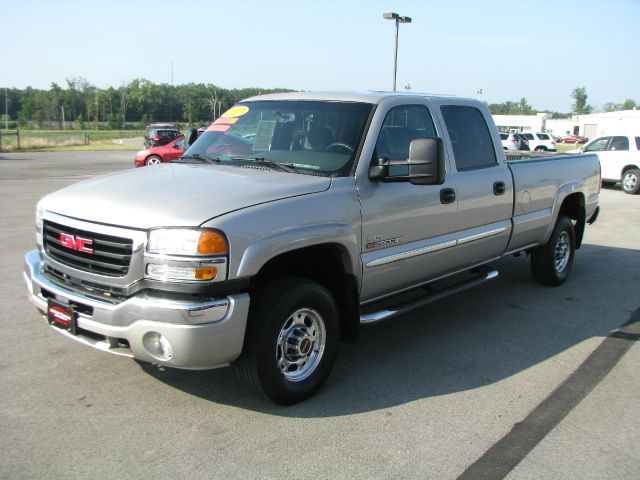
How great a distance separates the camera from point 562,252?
23.1 feet

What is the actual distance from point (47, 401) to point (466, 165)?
3.69 meters

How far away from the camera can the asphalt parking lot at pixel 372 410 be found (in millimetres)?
3205

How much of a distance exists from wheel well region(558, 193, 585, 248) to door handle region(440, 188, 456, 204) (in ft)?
8.77

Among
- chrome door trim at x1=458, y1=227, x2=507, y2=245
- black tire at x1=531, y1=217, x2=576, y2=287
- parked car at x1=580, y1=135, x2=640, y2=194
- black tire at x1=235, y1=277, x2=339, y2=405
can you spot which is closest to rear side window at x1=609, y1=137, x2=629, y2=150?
parked car at x1=580, y1=135, x2=640, y2=194

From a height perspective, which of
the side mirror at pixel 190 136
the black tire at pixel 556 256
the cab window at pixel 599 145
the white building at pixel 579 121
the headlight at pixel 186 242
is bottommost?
the black tire at pixel 556 256

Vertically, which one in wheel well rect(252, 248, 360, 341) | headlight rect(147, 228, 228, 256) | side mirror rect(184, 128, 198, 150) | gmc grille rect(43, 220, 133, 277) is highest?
side mirror rect(184, 128, 198, 150)

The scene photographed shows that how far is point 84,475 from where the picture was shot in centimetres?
303

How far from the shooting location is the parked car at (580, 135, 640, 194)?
58.0 ft

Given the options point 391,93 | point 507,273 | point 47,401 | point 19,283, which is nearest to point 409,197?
point 391,93

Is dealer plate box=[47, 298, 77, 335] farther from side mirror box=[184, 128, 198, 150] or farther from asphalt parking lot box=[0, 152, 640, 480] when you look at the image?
side mirror box=[184, 128, 198, 150]

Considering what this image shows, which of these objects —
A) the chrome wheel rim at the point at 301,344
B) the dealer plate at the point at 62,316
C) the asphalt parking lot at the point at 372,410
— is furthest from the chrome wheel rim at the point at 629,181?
the dealer plate at the point at 62,316

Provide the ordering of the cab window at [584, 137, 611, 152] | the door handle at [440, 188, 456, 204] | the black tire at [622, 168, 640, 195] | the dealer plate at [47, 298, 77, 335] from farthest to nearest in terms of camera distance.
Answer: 1. the cab window at [584, 137, 611, 152]
2. the black tire at [622, 168, 640, 195]
3. the door handle at [440, 188, 456, 204]
4. the dealer plate at [47, 298, 77, 335]

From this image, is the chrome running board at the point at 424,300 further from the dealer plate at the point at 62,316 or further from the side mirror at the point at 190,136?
the side mirror at the point at 190,136

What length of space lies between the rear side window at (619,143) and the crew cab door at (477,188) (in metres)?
14.7
